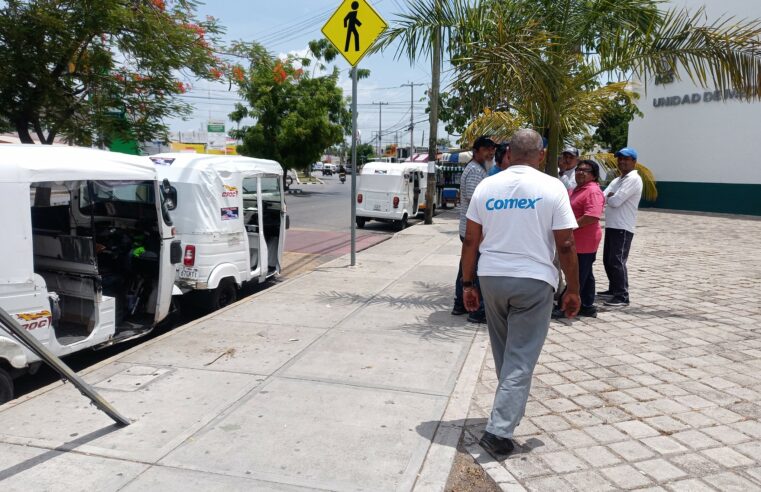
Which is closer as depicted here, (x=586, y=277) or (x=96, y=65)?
(x=586, y=277)

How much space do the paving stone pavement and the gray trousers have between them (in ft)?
0.92

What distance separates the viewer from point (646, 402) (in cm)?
438

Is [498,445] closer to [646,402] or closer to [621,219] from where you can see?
[646,402]

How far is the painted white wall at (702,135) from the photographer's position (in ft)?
71.5

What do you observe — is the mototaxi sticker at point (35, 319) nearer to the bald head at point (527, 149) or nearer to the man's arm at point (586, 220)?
the bald head at point (527, 149)

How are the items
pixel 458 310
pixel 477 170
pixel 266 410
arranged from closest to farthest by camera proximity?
pixel 266 410 < pixel 477 170 < pixel 458 310

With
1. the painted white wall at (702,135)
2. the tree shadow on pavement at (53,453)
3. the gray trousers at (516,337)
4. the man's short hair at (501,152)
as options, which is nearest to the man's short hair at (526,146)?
the gray trousers at (516,337)

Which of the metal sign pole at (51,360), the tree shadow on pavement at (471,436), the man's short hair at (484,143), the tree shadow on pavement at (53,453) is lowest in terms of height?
the tree shadow on pavement at (471,436)

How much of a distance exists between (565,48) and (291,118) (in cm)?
2347

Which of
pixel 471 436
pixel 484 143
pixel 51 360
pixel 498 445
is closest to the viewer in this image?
pixel 51 360

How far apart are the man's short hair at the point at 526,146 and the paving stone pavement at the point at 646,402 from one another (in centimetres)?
174

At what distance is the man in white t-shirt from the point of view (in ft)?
11.4

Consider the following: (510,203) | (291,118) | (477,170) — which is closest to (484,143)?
(477,170)

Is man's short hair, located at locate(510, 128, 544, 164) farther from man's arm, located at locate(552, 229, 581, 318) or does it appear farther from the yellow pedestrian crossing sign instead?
the yellow pedestrian crossing sign
